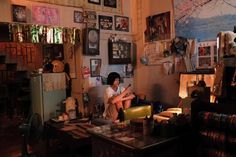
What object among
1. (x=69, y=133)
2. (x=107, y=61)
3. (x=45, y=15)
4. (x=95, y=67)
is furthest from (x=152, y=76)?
(x=45, y=15)

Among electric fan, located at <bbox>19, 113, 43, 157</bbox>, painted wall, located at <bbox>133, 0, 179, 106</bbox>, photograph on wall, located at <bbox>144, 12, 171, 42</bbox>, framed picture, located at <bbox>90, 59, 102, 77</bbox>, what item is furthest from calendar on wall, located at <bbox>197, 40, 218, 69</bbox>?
electric fan, located at <bbox>19, 113, 43, 157</bbox>

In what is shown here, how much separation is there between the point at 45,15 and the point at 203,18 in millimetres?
2221

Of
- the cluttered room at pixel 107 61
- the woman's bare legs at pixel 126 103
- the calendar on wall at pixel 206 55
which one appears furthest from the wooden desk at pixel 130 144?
the calendar on wall at pixel 206 55

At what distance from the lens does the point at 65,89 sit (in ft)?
13.4

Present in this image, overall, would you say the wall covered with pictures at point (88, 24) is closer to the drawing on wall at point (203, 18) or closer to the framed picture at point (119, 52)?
the framed picture at point (119, 52)

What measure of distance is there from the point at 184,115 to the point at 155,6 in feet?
8.38

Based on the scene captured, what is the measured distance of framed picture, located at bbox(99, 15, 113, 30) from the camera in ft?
13.0

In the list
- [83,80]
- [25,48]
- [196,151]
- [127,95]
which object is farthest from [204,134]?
[25,48]

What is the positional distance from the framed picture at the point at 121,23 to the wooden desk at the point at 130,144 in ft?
8.54

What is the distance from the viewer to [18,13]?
317cm

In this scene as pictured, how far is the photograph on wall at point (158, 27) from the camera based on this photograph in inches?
147

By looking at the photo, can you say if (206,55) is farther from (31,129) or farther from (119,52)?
(31,129)

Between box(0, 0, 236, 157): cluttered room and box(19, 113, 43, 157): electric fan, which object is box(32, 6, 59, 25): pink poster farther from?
box(19, 113, 43, 157): electric fan

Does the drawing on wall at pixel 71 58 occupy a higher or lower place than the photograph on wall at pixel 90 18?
lower
